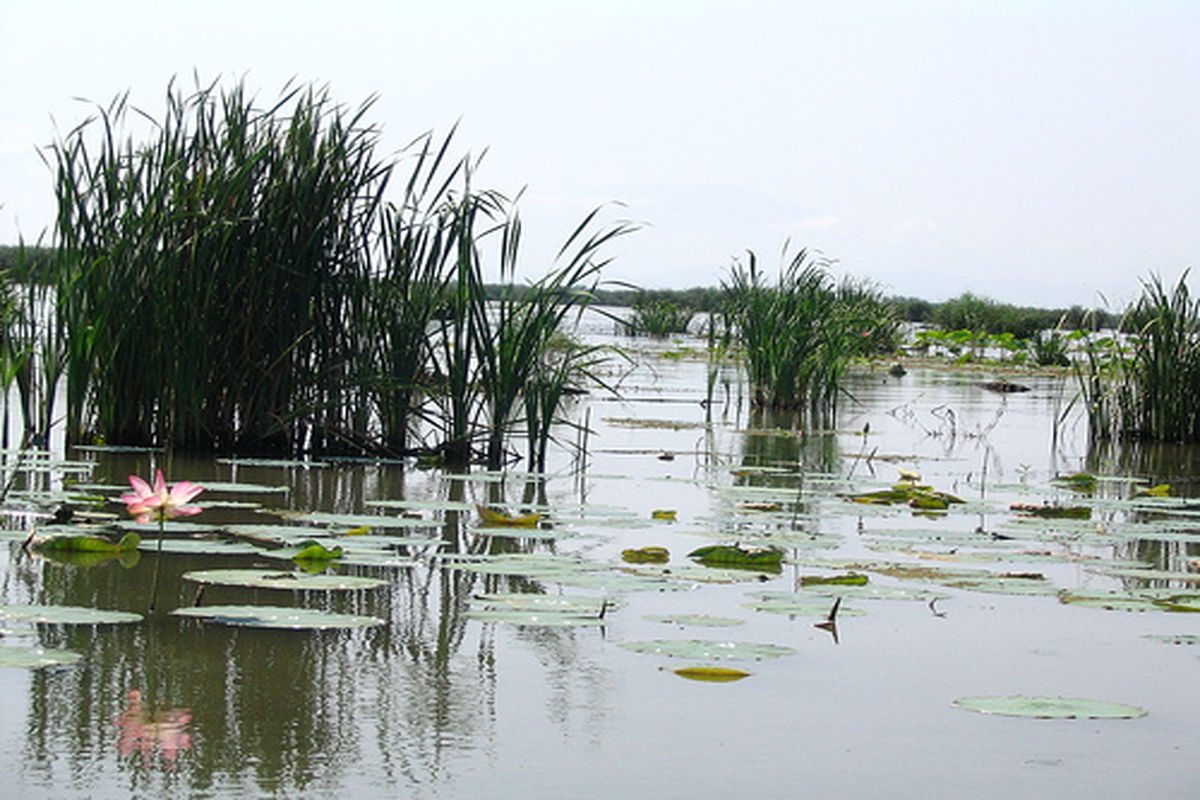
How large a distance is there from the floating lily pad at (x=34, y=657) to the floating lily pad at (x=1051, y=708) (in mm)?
1517

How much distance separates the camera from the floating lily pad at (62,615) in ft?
9.18

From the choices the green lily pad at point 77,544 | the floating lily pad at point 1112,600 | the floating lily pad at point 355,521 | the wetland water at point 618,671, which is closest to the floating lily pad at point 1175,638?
A: the wetland water at point 618,671

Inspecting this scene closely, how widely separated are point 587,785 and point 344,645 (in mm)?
890

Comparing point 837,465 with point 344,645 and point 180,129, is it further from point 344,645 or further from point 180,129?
point 344,645

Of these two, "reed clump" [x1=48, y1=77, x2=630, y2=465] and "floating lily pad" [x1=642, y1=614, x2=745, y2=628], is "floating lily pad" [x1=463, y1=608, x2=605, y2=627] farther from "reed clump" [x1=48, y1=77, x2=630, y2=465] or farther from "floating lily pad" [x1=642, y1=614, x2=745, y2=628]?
"reed clump" [x1=48, y1=77, x2=630, y2=465]

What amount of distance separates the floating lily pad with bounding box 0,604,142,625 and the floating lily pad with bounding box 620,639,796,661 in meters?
0.96

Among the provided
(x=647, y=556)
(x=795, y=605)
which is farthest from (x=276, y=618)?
(x=647, y=556)

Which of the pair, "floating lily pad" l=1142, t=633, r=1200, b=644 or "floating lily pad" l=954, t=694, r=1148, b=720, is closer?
"floating lily pad" l=954, t=694, r=1148, b=720

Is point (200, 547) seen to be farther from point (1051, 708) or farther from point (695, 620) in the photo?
point (1051, 708)

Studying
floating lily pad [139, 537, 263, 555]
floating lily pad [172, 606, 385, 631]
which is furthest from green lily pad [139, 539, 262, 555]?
floating lily pad [172, 606, 385, 631]

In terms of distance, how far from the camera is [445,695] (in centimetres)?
255

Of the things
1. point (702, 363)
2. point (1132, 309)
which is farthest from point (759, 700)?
point (702, 363)

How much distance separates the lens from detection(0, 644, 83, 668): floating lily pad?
96.7 inches

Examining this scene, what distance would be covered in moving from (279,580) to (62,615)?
513mm
